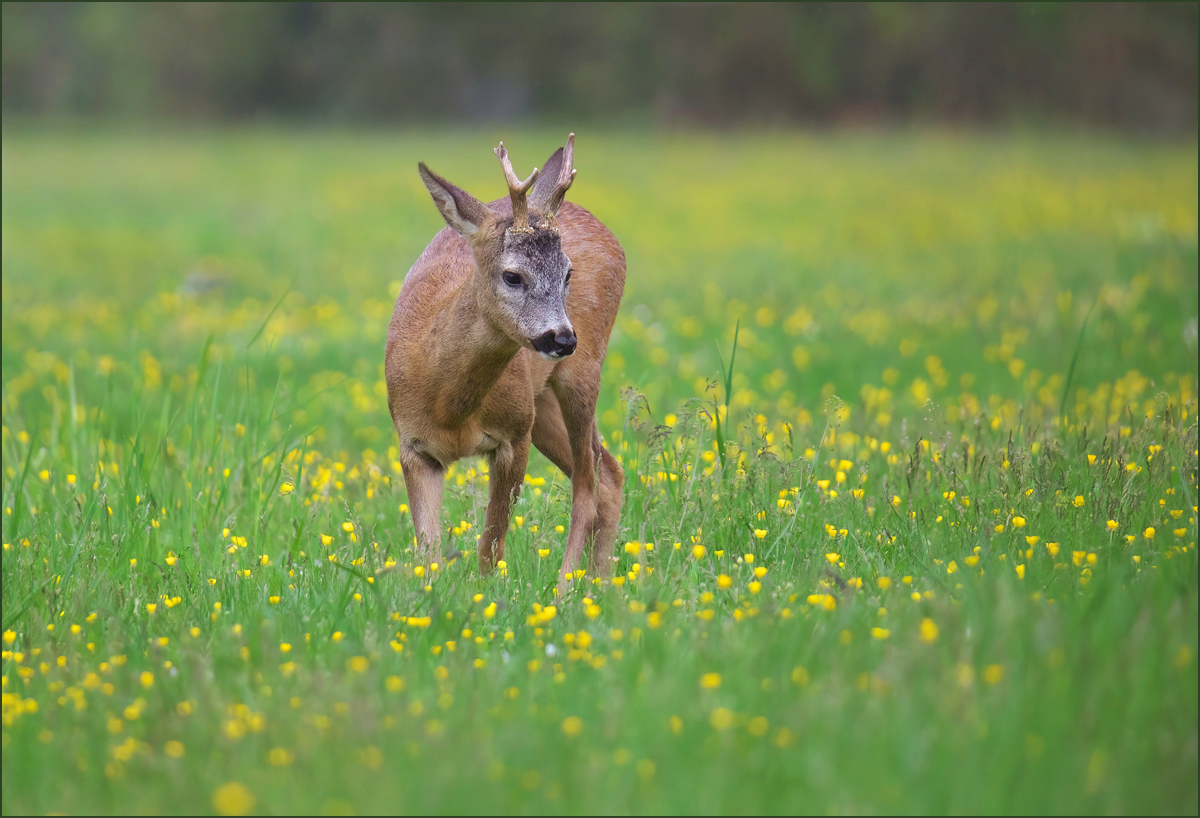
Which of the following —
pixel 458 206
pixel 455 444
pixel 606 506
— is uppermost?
pixel 458 206

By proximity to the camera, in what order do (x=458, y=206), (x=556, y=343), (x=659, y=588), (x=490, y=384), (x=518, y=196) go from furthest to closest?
(x=490, y=384) → (x=458, y=206) → (x=518, y=196) → (x=556, y=343) → (x=659, y=588)

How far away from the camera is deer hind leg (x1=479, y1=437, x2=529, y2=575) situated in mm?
4922

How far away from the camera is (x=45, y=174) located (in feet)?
78.2

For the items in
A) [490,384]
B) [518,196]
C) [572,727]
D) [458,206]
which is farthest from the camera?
[490,384]

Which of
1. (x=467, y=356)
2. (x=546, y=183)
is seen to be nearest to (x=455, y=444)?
(x=467, y=356)

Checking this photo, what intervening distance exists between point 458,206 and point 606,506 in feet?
4.79

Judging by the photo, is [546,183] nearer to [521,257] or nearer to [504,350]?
[521,257]

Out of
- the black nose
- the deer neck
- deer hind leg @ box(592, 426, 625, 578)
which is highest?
the black nose

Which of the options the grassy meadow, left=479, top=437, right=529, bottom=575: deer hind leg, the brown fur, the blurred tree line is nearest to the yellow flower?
the grassy meadow

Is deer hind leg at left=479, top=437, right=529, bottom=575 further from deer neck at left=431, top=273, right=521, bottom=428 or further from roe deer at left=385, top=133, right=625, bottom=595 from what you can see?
deer neck at left=431, top=273, right=521, bottom=428

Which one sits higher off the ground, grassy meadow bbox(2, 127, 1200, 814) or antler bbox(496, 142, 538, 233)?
antler bbox(496, 142, 538, 233)

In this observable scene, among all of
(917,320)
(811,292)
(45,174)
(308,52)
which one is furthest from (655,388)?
(308,52)

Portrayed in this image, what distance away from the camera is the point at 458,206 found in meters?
4.78

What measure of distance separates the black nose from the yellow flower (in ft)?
5.48
